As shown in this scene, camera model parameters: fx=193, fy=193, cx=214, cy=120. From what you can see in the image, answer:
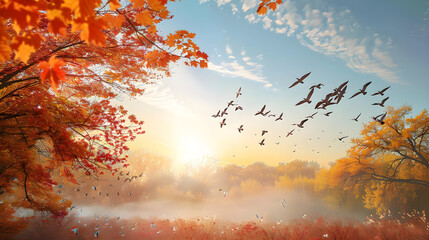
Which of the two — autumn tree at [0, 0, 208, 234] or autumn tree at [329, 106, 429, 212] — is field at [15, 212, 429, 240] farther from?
autumn tree at [329, 106, 429, 212]

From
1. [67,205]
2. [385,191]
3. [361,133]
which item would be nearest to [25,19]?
[67,205]

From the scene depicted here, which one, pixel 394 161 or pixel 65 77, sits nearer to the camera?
pixel 65 77

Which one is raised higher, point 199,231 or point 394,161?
point 394,161

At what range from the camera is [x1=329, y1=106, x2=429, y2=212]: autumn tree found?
17.9m

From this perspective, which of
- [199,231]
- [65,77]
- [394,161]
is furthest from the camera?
[394,161]

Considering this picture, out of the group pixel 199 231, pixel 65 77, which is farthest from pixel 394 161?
pixel 65 77

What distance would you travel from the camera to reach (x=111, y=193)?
95.1 feet

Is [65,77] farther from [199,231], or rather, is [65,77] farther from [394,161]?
[394,161]

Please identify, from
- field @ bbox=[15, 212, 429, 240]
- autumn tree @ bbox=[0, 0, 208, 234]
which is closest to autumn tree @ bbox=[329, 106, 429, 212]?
field @ bbox=[15, 212, 429, 240]

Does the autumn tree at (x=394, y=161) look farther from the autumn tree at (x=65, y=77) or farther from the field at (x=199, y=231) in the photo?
the autumn tree at (x=65, y=77)

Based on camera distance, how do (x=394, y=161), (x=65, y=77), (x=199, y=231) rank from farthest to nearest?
(x=394, y=161)
(x=199, y=231)
(x=65, y=77)

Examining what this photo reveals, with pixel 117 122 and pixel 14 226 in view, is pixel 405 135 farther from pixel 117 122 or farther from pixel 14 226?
pixel 14 226

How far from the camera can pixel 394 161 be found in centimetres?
1948

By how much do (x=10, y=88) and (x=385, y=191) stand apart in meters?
29.1
